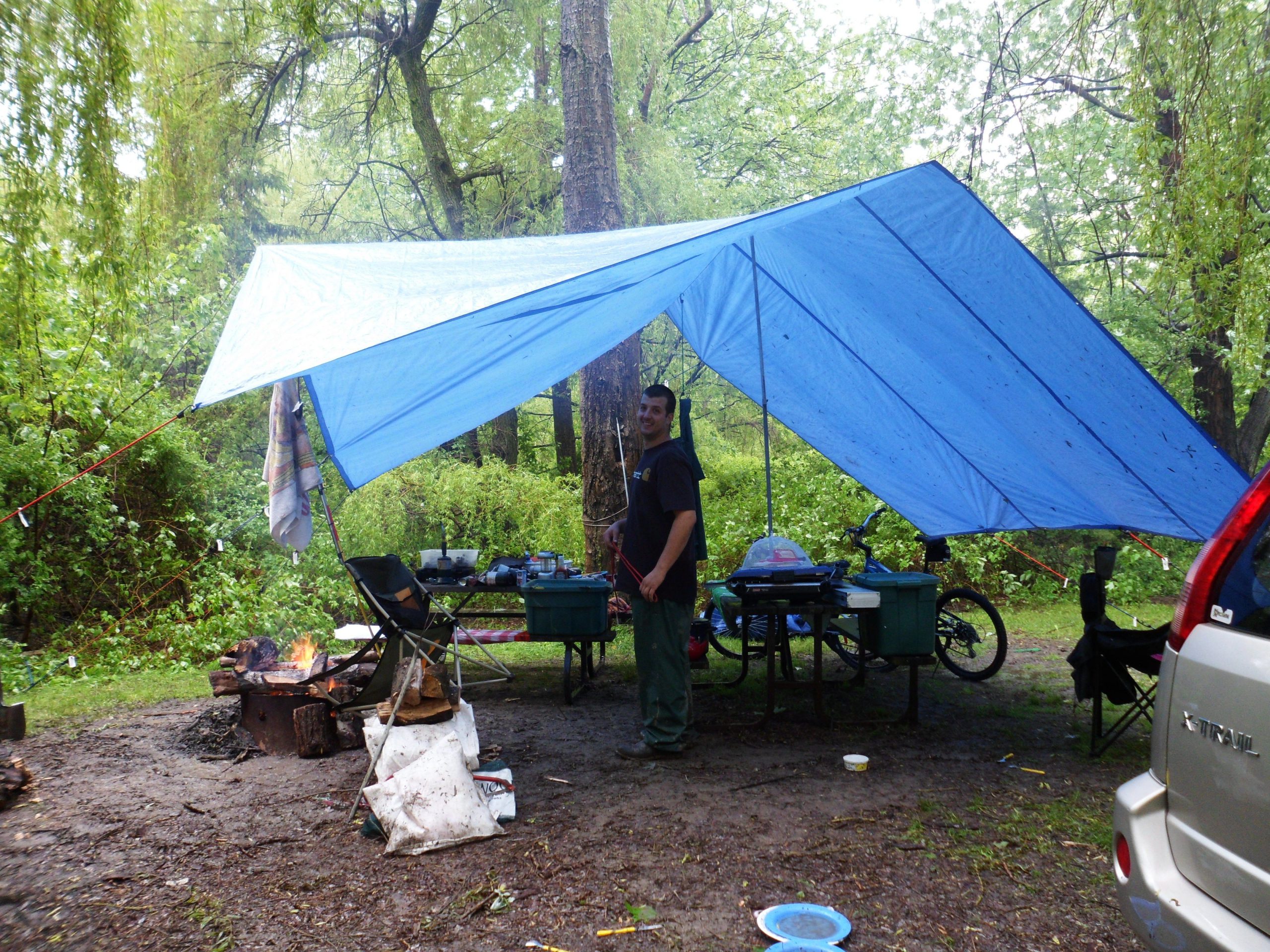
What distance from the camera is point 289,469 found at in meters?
4.25

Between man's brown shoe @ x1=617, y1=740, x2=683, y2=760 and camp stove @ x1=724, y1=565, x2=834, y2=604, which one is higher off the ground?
camp stove @ x1=724, y1=565, x2=834, y2=604

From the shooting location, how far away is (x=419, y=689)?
369cm

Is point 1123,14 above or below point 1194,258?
above

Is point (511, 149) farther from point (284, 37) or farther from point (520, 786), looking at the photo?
point (520, 786)

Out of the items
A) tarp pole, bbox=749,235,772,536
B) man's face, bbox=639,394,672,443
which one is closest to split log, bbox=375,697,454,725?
man's face, bbox=639,394,672,443

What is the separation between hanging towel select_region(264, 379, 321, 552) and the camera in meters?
4.21

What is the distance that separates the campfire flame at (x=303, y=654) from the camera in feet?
16.1

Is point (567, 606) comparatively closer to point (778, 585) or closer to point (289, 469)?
point (778, 585)

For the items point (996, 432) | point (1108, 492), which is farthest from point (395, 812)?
point (1108, 492)

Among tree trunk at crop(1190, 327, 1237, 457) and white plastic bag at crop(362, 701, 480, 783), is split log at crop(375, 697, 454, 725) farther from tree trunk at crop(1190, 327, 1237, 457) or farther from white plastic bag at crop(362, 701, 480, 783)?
tree trunk at crop(1190, 327, 1237, 457)

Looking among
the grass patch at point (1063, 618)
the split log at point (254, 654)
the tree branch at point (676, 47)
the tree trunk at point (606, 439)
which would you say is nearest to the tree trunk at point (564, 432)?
the tree branch at point (676, 47)

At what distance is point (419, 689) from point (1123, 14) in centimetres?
485

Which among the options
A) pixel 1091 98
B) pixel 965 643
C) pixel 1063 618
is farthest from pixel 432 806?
pixel 1091 98

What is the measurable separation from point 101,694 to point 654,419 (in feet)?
14.6
